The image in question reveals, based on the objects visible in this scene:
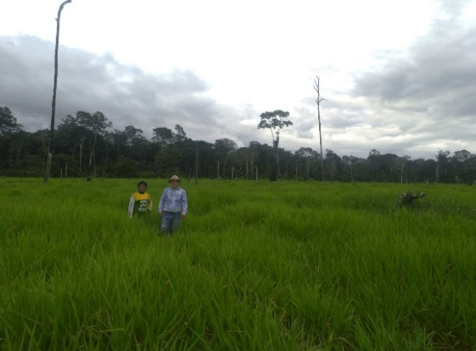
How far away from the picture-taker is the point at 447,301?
1.63 m

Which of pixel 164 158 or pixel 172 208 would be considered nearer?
pixel 172 208

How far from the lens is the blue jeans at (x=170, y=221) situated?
4.48 meters

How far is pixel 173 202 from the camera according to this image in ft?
15.4

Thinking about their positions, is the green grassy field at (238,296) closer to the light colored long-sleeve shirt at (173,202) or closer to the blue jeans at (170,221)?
the blue jeans at (170,221)

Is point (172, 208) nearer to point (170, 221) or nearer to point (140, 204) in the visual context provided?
point (170, 221)

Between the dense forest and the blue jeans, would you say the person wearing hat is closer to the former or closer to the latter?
the blue jeans

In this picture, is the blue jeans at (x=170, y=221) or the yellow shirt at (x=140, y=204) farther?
the yellow shirt at (x=140, y=204)

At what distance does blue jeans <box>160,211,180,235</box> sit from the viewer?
4.48 meters

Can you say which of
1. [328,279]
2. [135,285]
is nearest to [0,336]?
[135,285]

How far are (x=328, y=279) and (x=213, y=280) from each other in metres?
1.02

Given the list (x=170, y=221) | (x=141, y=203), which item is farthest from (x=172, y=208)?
(x=141, y=203)

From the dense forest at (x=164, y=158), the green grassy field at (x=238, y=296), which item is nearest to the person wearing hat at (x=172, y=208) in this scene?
the green grassy field at (x=238, y=296)

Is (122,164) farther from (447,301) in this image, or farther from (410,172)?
(410,172)

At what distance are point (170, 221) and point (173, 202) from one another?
38 cm
